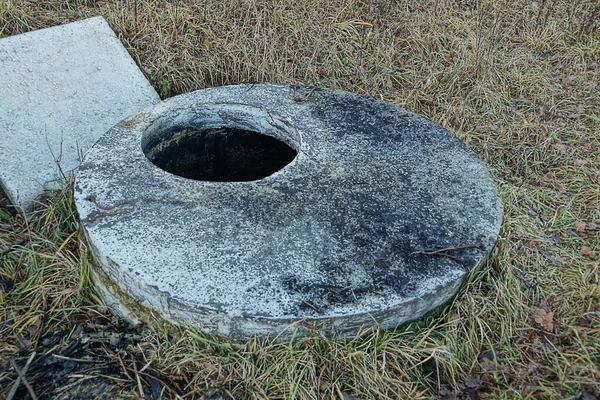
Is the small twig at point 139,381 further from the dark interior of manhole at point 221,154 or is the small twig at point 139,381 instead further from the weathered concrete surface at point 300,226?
the dark interior of manhole at point 221,154

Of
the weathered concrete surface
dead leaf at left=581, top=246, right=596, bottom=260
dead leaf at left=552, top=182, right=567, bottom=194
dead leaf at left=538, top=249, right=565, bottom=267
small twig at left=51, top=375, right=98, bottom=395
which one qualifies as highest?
the weathered concrete surface

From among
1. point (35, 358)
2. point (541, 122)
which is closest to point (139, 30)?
point (35, 358)

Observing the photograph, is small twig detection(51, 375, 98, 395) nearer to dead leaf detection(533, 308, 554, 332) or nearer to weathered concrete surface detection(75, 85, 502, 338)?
weathered concrete surface detection(75, 85, 502, 338)

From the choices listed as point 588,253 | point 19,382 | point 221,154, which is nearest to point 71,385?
point 19,382

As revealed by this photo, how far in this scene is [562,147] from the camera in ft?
14.4

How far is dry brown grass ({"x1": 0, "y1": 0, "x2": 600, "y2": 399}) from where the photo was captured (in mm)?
2494

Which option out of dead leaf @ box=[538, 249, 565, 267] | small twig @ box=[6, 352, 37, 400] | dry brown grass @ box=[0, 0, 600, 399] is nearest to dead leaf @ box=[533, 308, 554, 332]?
dry brown grass @ box=[0, 0, 600, 399]

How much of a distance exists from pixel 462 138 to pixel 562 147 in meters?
0.77

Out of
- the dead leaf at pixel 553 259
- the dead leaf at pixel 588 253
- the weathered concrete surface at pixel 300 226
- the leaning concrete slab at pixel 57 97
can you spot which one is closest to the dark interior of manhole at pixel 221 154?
the weathered concrete surface at pixel 300 226

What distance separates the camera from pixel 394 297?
2447mm

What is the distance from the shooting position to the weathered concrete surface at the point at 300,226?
7.92 ft

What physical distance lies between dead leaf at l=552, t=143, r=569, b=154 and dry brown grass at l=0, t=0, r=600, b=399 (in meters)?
0.02

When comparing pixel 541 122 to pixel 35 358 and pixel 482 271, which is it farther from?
pixel 35 358

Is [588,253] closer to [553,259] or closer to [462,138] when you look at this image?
[553,259]
